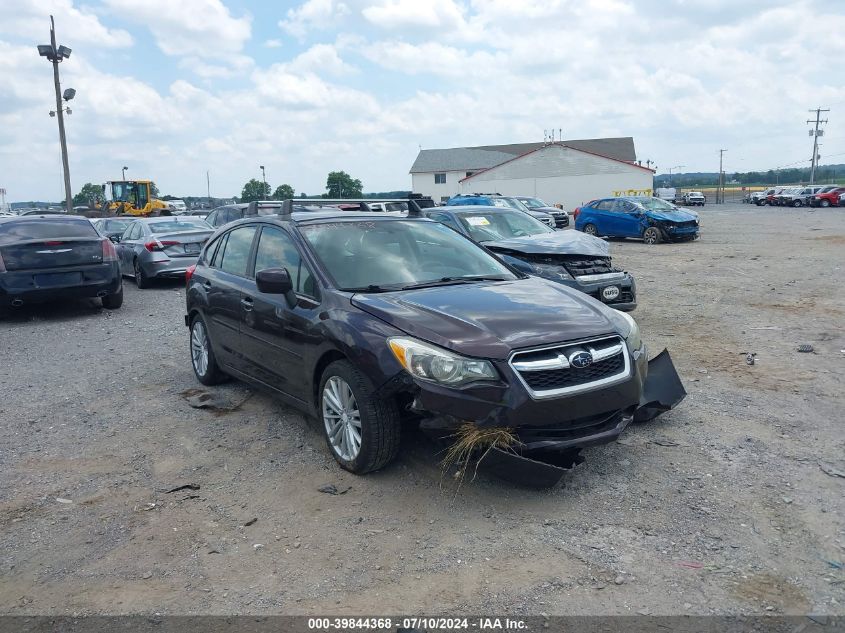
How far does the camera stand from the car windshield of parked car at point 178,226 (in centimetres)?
1452

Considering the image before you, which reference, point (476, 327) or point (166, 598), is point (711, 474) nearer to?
point (476, 327)

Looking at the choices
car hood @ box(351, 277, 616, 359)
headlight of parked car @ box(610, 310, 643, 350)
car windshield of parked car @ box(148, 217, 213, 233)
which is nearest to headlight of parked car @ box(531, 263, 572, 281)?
car hood @ box(351, 277, 616, 359)

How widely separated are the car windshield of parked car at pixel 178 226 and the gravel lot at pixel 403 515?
8.03m

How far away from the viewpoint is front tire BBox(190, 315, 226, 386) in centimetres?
661

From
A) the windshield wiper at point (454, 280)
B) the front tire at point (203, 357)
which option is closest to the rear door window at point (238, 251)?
the front tire at point (203, 357)

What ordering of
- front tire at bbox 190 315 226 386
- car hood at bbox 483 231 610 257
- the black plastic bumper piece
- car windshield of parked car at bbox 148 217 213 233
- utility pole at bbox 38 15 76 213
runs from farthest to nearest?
utility pole at bbox 38 15 76 213 < car windshield of parked car at bbox 148 217 213 233 < car hood at bbox 483 231 610 257 < front tire at bbox 190 315 226 386 < the black plastic bumper piece

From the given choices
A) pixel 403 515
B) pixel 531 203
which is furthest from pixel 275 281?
pixel 531 203

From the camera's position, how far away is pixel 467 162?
8306 centimetres

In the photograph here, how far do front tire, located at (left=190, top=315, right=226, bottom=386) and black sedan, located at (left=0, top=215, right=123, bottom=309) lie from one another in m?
4.72

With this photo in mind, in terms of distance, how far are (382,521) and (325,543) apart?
14.3 inches

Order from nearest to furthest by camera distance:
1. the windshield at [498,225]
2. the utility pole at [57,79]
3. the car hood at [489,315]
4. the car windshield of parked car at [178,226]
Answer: the car hood at [489,315], the windshield at [498,225], the car windshield of parked car at [178,226], the utility pole at [57,79]

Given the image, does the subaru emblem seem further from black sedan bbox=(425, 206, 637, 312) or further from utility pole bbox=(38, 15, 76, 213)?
utility pole bbox=(38, 15, 76, 213)

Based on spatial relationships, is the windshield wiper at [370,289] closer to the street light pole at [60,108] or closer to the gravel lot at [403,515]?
the gravel lot at [403,515]

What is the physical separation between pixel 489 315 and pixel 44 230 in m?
8.89
